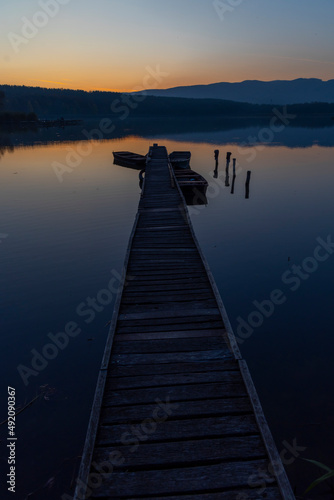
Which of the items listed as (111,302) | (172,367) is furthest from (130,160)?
(172,367)

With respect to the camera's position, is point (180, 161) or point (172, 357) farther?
point (180, 161)

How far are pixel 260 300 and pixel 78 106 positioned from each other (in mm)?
211920

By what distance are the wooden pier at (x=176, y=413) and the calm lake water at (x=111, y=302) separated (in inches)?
71.7

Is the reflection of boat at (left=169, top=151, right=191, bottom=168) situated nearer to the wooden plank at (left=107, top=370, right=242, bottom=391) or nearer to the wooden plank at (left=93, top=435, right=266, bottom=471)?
the wooden plank at (left=107, top=370, right=242, bottom=391)

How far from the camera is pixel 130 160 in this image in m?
34.5

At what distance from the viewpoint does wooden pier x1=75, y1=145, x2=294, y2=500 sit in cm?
360

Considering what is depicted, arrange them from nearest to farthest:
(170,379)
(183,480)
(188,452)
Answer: (183,480) < (188,452) < (170,379)

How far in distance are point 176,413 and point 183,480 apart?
2.96 feet

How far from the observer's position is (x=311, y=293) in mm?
10750

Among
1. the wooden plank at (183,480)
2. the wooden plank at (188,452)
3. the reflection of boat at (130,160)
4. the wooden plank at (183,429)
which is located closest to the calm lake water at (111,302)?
the wooden plank at (183,429)

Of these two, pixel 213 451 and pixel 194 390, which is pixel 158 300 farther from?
pixel 213 451

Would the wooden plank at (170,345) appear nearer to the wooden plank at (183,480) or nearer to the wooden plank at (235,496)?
the wooden plank at (183,480)

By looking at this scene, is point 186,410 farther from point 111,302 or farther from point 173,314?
point 111,302

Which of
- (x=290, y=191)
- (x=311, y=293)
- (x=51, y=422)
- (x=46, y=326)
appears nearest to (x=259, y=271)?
(x=311, y=293)
